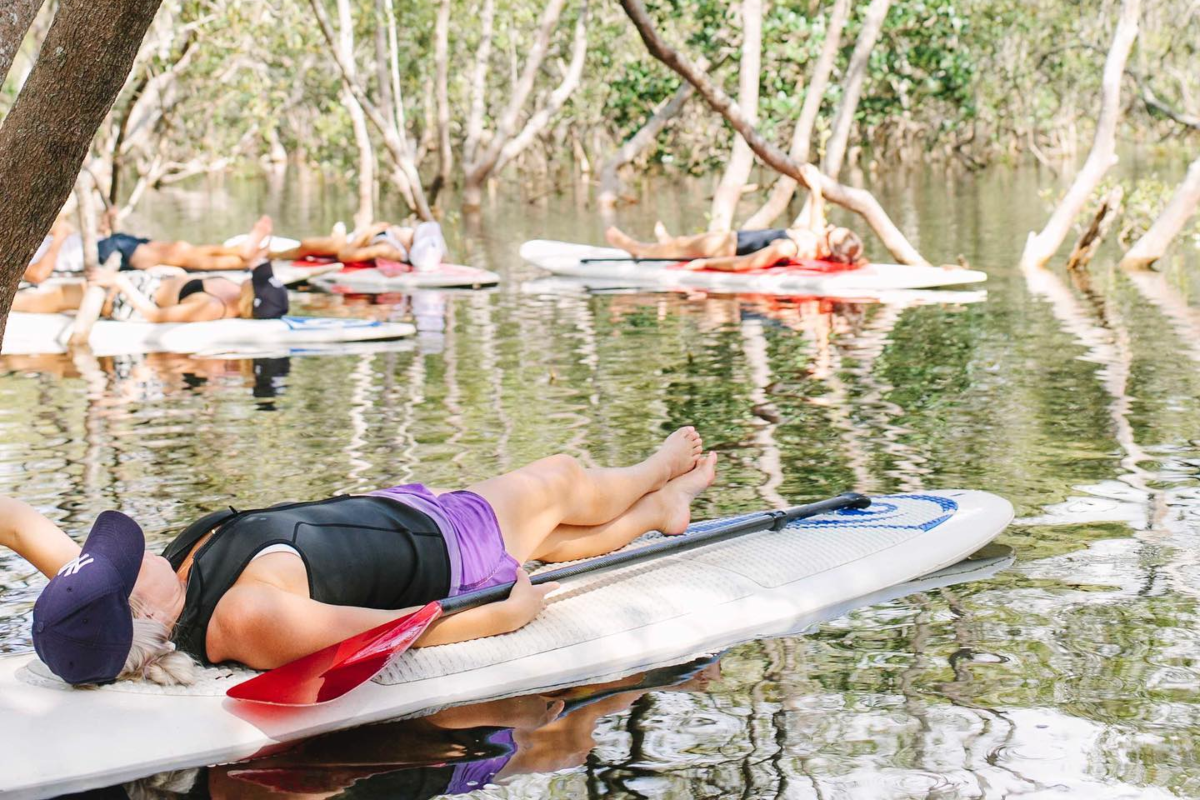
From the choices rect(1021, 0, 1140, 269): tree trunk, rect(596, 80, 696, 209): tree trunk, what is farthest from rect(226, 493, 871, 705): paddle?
rect(596, 80, 696, 209): tree trunk

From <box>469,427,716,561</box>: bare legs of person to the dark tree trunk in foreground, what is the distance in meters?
1.52

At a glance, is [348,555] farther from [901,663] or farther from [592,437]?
[592,437]

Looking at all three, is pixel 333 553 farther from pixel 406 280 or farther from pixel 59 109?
pixel 406 280

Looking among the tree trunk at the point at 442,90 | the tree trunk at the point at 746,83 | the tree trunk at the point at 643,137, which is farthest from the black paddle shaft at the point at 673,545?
the tree trunk at the point at 442,90

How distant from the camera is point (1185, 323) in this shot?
35.5 feet

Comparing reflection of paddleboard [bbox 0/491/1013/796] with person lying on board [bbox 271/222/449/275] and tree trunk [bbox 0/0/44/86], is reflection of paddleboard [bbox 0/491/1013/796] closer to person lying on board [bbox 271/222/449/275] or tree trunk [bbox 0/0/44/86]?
tree trunk [bbox 0/0/44/86]

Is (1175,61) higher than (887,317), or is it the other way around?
(1175,61)

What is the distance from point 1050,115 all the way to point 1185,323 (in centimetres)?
3313

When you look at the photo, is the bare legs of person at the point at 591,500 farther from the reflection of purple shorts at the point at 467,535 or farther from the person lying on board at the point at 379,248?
the person lying on board at the point at 379,248

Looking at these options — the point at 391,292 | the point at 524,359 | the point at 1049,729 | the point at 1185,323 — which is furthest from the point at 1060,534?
the point at 391,292

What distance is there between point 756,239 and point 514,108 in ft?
36.6

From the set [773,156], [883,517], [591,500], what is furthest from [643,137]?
[591,500]

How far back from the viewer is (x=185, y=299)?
11.1 m

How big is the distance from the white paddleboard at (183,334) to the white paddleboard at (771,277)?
12.1ft
